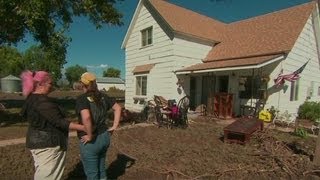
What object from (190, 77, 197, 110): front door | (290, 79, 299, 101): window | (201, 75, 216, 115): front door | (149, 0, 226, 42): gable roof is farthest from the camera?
(190, 77, 197, 110): front door

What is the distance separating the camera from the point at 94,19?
1462 centimetres

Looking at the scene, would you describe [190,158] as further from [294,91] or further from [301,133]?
[294,91]

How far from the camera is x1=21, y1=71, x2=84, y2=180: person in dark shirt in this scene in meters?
3.86

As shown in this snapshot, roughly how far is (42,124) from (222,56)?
1409 cm

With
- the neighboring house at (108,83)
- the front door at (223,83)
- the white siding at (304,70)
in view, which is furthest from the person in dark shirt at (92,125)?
the neighboring house at (108,83)

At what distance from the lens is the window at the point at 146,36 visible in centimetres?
1883

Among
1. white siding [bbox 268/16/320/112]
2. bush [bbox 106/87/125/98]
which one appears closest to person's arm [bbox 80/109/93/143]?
white siding [bbox 268/16/320/112]

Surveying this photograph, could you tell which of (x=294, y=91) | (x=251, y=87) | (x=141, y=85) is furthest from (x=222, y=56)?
(x=141, y=85)

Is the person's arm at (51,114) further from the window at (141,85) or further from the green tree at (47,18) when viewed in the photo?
the window at (141,85)

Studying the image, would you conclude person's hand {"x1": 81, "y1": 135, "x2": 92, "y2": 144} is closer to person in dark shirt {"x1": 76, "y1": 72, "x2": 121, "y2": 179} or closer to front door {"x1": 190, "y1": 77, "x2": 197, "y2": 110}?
person in dark shirt {"x1": 76, "y1": 72, "x2": 121, "y2": 179}

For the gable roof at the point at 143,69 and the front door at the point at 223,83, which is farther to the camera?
the gable roof at the point at 143,69

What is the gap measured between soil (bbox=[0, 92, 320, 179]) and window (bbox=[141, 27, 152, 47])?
30.6 feet

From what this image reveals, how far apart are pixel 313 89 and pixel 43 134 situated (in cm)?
1800

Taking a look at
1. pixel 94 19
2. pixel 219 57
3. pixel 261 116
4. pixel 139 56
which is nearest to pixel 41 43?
pixel 94 19
